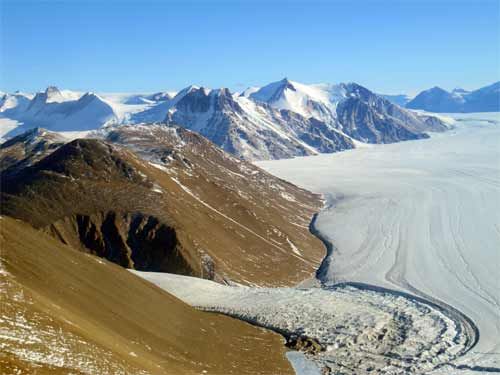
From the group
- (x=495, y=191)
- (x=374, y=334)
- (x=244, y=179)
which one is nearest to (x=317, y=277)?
(x=374, y=334)

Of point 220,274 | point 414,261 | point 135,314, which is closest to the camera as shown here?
point 135,314

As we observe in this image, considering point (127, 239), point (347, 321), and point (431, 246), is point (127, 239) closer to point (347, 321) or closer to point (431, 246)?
point (347, 321)

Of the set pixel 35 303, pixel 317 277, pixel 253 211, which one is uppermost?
pixel 35 303

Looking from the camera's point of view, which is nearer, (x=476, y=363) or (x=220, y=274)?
(x=476, y=363)

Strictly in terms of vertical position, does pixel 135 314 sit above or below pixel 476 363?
above

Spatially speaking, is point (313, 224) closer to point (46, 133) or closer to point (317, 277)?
point (317, 277)

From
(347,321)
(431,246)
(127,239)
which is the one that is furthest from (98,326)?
(431,246)
